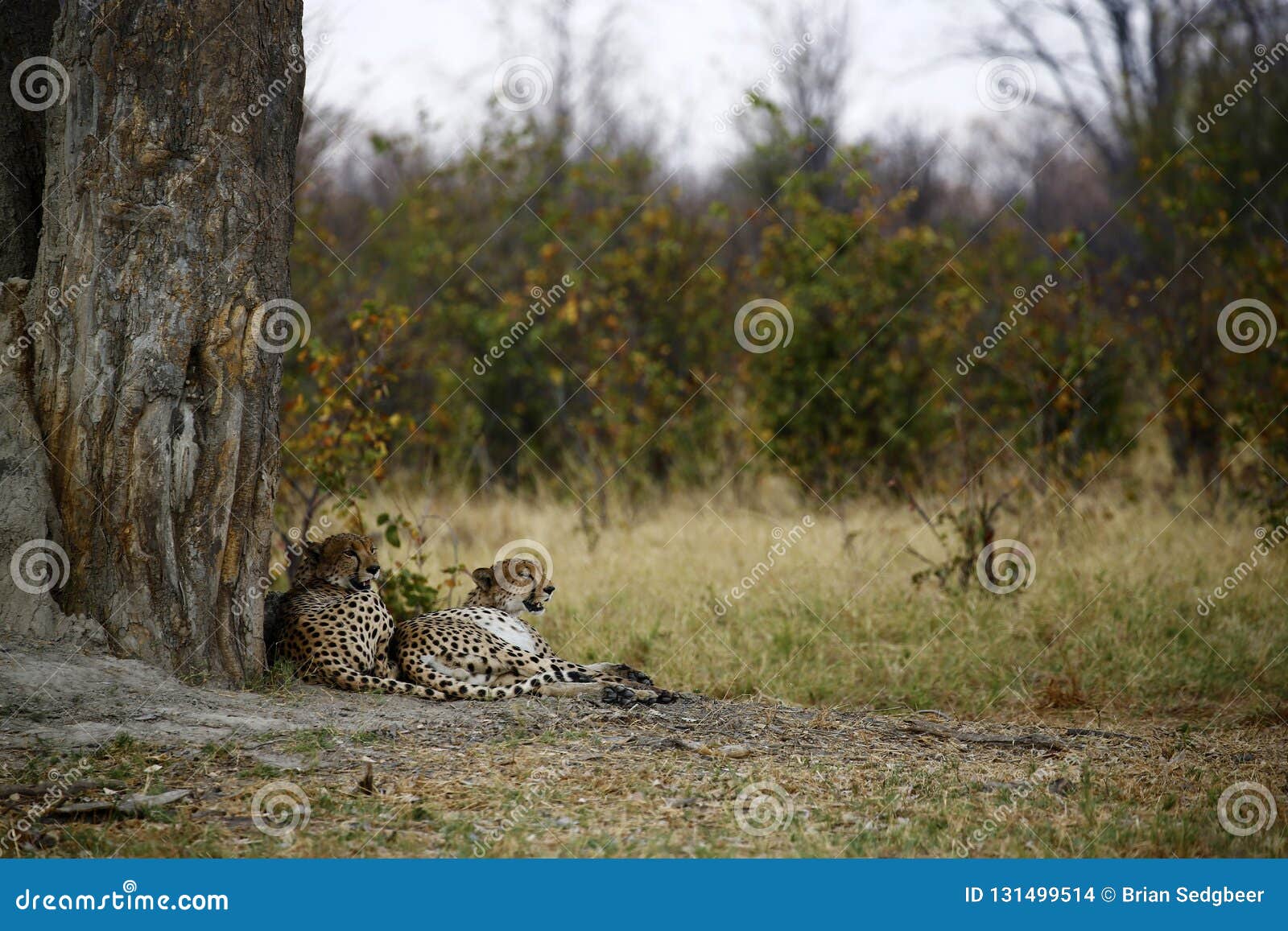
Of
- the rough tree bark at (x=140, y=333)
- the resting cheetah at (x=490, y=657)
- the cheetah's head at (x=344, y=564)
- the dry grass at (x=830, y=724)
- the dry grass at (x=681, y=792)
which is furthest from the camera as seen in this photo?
the cheetah's head at (x=344, y=564)

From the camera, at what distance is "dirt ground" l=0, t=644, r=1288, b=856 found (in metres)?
3.70

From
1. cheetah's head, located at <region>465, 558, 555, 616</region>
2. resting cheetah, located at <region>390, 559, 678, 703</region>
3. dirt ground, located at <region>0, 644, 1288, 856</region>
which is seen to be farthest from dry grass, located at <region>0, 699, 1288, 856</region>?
cheetah's head, located at <region>465, 558, 555, 616</region>

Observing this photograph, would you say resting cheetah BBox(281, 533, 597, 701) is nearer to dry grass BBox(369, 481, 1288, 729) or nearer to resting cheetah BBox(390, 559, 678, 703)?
resting cheetah BBox(390, 559, 678, 703)

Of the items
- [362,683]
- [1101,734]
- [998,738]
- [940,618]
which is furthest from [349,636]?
[940,618]

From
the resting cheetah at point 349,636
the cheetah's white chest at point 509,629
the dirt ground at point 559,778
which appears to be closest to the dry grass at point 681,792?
the dirt ground at point 559,778

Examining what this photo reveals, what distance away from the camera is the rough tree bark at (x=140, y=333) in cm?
476

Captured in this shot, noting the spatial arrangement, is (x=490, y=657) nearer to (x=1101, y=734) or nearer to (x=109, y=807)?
(x=109, y=807)

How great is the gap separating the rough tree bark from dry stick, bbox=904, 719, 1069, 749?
2835 mm

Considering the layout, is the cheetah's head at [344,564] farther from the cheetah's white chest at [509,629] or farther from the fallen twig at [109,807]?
the fallen twig at [109,807]

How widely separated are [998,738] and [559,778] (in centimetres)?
187

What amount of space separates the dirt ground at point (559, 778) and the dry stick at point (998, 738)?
0.04ft

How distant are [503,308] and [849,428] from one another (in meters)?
3.34

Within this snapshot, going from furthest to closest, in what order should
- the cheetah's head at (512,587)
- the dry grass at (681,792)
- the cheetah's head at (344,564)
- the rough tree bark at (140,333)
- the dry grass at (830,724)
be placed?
1. the cheetah's head at (512,587)
2. the cheetah's head at (344,564)
3. the rough tree bark at (140,333)
4. the dry grass at (830,724)
5. the dry grass at (681,792)

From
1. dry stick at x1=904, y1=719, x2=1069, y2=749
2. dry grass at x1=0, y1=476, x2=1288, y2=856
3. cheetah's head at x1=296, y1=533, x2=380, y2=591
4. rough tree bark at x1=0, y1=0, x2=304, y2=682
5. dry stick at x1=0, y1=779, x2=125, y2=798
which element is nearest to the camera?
dry grass at x1=0, y1=476, x2=1288, y2=856
